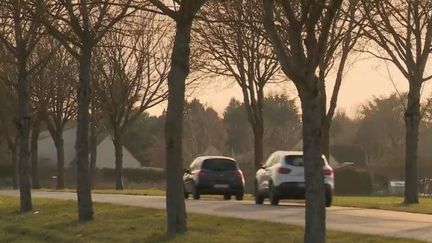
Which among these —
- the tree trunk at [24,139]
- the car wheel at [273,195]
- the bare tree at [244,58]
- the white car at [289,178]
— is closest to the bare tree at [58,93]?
the bare tree at [244,58]

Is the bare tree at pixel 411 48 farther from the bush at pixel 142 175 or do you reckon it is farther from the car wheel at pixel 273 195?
the bush at pixel 142 175

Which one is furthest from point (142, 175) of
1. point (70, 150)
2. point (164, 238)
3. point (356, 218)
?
point (164, 238)

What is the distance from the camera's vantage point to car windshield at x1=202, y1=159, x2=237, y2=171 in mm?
34094

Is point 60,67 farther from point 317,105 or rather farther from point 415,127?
point 317,105

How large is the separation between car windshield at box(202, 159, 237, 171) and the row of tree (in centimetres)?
451

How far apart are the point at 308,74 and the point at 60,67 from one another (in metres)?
35.7

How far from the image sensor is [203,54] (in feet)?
132

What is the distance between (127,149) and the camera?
309ft

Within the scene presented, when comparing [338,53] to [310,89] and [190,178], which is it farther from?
[310,89]

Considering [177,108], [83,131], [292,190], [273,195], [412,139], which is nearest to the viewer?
[177,108]

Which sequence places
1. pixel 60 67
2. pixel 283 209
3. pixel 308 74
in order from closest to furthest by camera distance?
pixel 308 74, pixel 283 209, pixel 60 67

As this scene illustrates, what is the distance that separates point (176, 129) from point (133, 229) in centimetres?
268

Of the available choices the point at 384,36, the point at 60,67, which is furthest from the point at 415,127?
the point at 60,67

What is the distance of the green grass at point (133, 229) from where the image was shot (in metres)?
16.5
